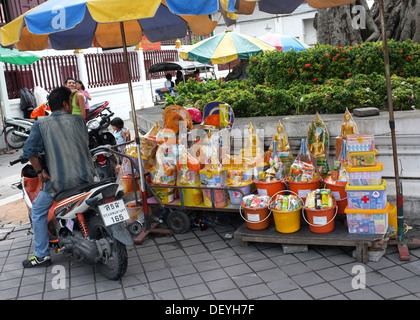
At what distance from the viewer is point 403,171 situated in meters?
4.79

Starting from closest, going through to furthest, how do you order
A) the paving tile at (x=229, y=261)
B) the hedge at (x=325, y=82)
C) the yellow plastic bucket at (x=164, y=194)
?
1. the paving tile at (x=229, y=261)
2. the yellow plastic bucket at (x=164, y=194)
3. the hedge at (x=325, y=82)

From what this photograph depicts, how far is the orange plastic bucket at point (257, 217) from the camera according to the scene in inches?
180

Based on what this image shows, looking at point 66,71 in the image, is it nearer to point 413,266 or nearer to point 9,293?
point 9,293

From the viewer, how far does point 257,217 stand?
4594 mm

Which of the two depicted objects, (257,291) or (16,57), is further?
(16,57)

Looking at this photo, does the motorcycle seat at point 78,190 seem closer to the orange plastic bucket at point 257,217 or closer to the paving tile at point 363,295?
the orange plastic bucket at point 257,217

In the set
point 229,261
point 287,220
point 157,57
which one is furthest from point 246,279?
point 157,57

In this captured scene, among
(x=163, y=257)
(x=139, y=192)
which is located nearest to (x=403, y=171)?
(x=163, y=257)

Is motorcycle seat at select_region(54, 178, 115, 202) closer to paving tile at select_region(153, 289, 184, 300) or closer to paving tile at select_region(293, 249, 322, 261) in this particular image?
paving tile at select_region(153, 289, 184, 300)

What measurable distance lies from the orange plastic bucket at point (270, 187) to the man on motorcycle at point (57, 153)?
5.78 feet

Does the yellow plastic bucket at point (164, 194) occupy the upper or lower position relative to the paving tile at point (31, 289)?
upper

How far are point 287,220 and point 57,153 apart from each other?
2.32 metres

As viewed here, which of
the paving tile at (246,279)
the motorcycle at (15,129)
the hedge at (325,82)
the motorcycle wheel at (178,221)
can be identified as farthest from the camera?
the motorcycle at (15,129)

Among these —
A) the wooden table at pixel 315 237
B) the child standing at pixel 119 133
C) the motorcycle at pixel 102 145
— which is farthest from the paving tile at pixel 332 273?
the child standing at pixel 119 133
